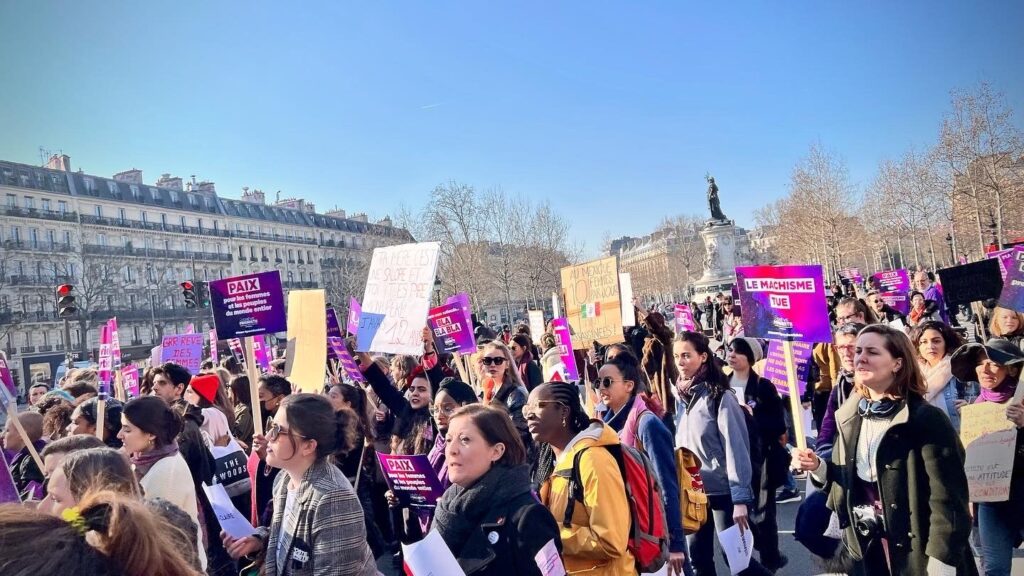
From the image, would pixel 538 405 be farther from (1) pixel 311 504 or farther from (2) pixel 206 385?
(2) pixel 206 385

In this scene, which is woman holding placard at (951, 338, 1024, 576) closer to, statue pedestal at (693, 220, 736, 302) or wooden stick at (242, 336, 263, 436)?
wooden stick at (242, 336, 263, 436)

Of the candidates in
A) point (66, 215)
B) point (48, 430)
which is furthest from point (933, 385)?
point (66, 215)

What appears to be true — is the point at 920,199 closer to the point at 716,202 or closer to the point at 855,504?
the point at 716,202

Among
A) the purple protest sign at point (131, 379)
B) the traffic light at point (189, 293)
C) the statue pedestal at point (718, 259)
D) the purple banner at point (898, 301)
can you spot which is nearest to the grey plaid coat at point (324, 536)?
the purple protest sign at point (131, 379)

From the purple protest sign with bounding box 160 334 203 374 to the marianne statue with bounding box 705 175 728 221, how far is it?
39385 millimetres

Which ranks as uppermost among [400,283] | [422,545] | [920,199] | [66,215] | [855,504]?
[66,215]

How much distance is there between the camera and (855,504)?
341cm

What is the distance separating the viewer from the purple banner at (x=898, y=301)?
14.2m

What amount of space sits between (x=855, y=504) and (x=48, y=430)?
6.01 metres

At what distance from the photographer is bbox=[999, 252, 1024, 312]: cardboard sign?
6641mm

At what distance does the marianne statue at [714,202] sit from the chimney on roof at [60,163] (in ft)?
165

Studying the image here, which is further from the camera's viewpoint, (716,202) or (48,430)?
(716,202)

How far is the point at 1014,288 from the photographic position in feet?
21.9

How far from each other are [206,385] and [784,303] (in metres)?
4.88
